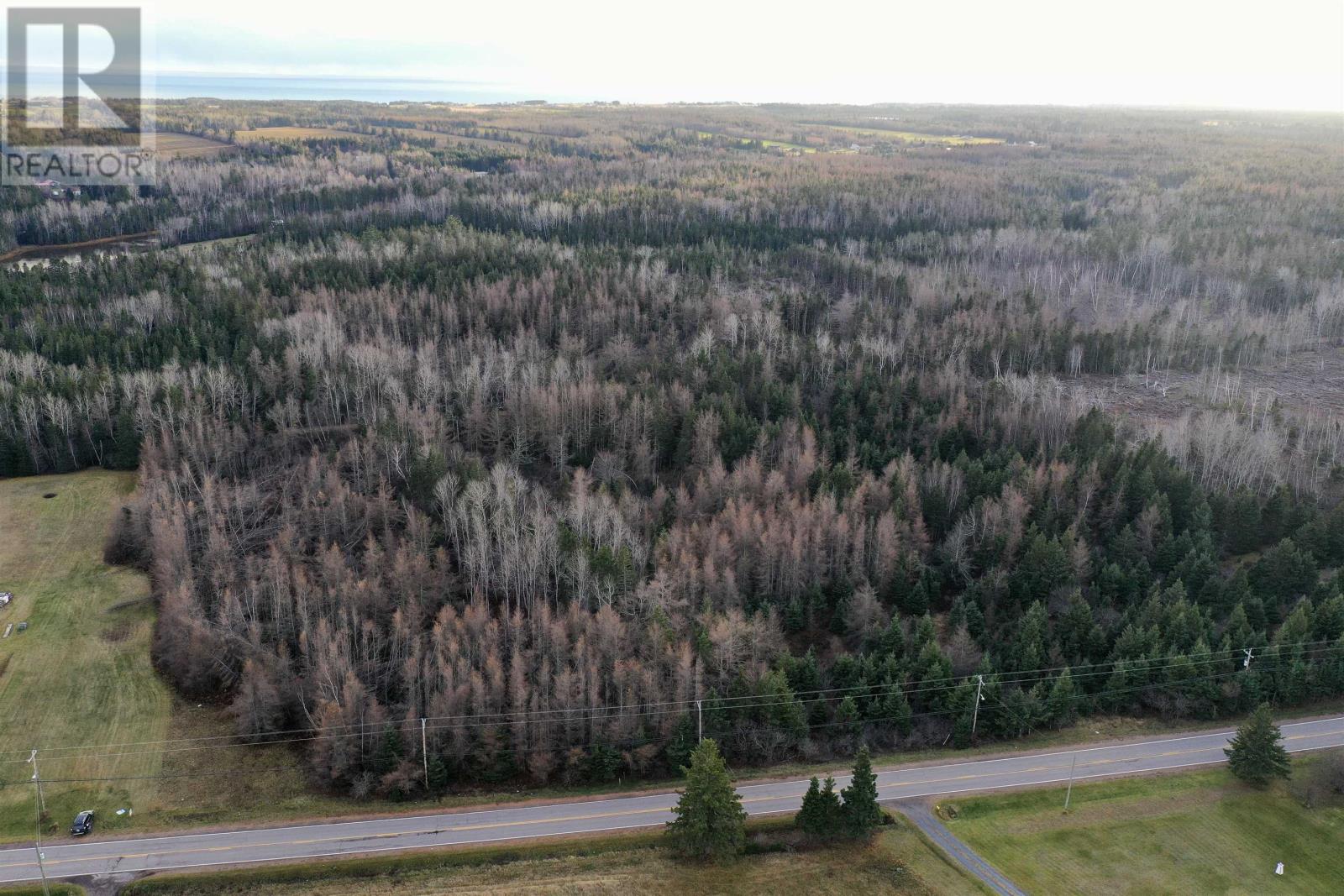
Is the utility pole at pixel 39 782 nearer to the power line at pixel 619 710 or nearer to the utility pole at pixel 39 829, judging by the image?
the utility pole at pixel 39 829

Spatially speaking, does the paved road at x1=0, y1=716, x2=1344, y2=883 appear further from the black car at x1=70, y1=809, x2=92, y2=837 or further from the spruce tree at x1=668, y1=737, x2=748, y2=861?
the spruce tree at x1=668, y1=737, x2=748, y2=861

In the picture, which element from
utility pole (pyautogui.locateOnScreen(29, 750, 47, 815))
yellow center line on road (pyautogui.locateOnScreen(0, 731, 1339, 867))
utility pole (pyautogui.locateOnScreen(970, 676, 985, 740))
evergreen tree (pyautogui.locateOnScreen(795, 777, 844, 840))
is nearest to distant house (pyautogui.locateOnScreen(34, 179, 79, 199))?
utility pole (pyautogui.locateOnScreen(29, 750, 47, 815))

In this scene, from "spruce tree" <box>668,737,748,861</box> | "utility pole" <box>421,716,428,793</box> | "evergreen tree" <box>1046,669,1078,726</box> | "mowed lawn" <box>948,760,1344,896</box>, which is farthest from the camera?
"evergreen tree" <box>1046,669,1078,726</box>

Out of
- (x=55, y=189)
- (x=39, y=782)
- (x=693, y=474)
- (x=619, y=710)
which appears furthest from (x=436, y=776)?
(x=55, y=189)

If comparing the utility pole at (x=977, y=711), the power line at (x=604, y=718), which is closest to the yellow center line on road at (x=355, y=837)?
the power line at (x=604, y=718)

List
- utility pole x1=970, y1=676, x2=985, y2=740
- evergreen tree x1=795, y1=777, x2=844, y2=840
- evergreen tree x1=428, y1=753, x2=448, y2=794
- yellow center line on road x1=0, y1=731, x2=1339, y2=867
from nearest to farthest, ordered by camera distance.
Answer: evergreen tree x1=795, y1=777, x2=844, y2=840
yellow center line on road x1=0, y1=731, x2=1339, y2=867
evergreen tree x1=428, y1=753, x2=448, y2=794
utility pole x1=970, y1=676, x2=985, y2=740

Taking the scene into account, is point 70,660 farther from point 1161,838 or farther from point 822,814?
point 1161,838

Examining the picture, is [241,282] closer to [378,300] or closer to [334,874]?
[378,300]
